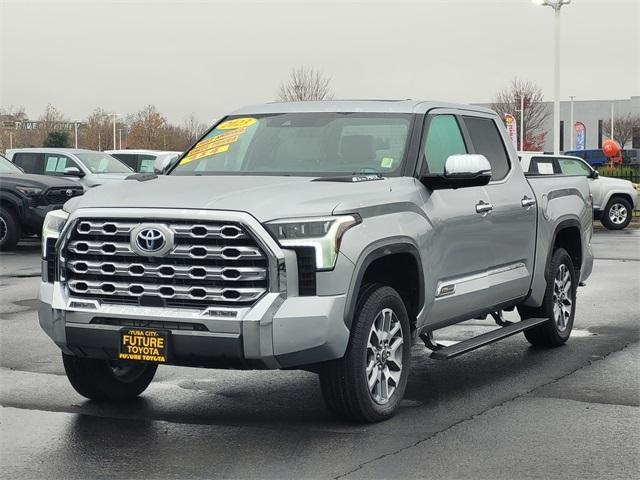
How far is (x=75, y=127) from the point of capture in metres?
104

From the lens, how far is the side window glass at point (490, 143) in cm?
860

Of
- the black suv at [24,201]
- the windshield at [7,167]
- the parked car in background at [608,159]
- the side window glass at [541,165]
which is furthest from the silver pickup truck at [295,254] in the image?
the parked car in background at [608,159]

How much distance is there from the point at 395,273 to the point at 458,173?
77 cm

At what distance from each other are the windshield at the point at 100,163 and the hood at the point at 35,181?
2942mm

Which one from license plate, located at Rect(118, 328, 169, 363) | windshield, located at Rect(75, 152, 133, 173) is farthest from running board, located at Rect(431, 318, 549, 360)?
windshield, located at Rect(75, 152, 133, 173)

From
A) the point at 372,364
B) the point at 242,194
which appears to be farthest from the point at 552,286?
the point at 242,194

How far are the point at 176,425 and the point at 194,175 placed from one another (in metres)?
1.84

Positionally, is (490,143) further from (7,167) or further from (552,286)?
(7,167)

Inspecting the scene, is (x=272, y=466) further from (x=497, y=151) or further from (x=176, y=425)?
(x=497, y=151)

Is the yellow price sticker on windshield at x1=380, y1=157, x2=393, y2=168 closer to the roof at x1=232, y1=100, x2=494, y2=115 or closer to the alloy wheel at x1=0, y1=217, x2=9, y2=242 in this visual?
the roof at x1=232, y1=100, x2=494, y2=115

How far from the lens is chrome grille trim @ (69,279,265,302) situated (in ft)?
20.1

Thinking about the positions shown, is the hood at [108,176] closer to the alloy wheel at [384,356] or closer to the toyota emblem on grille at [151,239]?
the alloy wheel at [384,356]

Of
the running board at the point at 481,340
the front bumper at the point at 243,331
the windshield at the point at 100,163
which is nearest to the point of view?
the front bumper at the point at 243,331

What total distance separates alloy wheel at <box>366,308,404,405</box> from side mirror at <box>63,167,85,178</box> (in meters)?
16.1
